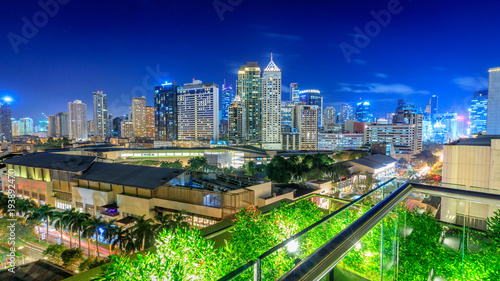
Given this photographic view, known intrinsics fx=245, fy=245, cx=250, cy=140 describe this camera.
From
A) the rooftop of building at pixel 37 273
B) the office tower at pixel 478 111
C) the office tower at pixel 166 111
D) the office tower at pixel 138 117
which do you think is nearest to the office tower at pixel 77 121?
the office tower at pixel 138 117

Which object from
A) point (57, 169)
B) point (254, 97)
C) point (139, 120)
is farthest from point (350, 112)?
point (57, 169)

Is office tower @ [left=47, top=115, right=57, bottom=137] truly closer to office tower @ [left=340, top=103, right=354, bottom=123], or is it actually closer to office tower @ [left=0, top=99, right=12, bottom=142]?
office tower @ [left=0, top=99, right=12, bottom=142]

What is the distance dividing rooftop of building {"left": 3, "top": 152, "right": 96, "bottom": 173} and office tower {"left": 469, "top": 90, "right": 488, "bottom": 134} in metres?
94.3

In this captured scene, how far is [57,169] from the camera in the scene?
1603 centimetres

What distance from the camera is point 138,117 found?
99.0 meters

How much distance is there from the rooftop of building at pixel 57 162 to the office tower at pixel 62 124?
94.3m

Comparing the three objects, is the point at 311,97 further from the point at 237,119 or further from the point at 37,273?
the point at 37,273

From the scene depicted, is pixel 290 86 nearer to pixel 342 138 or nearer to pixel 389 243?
pixel 342 138

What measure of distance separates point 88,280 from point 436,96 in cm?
18972

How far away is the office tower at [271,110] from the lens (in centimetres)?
7131

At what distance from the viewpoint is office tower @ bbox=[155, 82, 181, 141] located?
290ft

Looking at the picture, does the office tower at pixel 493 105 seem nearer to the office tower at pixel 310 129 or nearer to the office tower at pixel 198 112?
the office tower at pixel 310 129

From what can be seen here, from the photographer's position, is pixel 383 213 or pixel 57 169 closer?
pixel 383 213

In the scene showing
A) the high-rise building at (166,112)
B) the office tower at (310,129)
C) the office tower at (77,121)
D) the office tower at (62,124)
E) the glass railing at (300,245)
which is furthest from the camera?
the office tower at (62,124)
